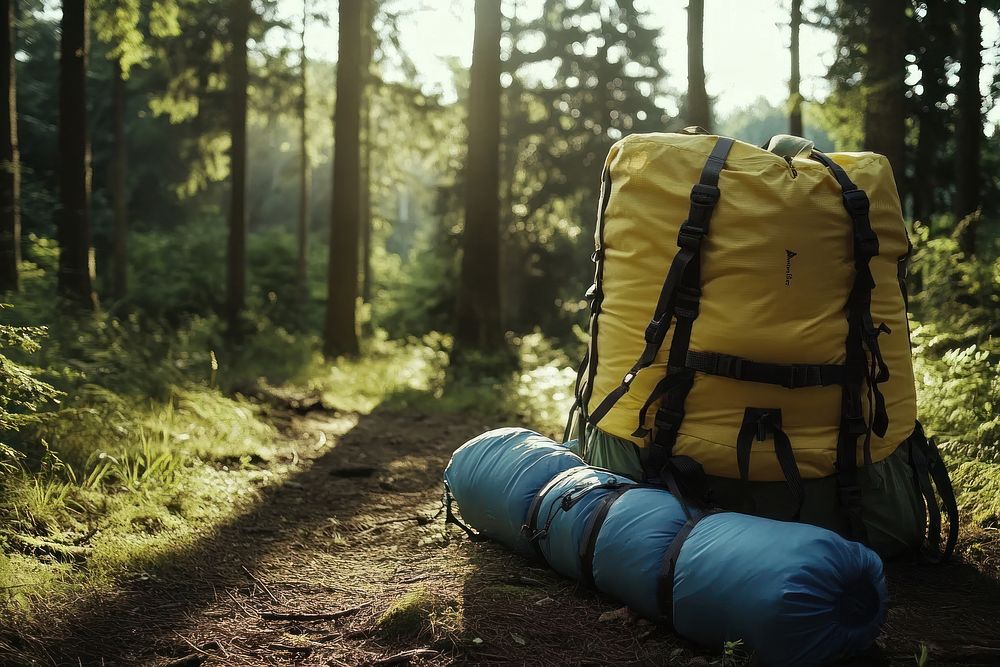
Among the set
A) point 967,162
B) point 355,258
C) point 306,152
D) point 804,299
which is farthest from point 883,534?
point 306,152

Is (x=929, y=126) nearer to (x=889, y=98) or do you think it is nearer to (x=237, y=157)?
(x=889, y=98)

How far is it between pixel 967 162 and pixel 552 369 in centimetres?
596

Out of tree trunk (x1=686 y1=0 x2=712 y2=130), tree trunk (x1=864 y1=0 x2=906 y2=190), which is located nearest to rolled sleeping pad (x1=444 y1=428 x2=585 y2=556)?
tree trunk (x1=864 y1=0 x2=906 y2=190)

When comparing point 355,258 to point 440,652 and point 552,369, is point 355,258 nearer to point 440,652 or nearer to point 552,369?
point 552,369

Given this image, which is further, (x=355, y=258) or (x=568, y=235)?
(x=568, y=235)

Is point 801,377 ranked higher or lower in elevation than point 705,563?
higher

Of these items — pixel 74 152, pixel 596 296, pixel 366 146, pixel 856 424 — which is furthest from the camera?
pixel 366 146

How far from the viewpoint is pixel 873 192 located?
3697 millimetres

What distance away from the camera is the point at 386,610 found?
3.29m

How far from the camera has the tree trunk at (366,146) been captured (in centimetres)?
1742

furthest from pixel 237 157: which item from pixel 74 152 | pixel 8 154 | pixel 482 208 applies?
pixel 482 208

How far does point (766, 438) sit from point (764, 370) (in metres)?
0.29

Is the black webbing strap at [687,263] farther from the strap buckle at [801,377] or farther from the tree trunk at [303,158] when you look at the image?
the tree trunk at [303,158]

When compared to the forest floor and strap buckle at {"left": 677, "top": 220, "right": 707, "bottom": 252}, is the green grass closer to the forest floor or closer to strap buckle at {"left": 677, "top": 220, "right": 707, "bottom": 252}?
the forest floor
